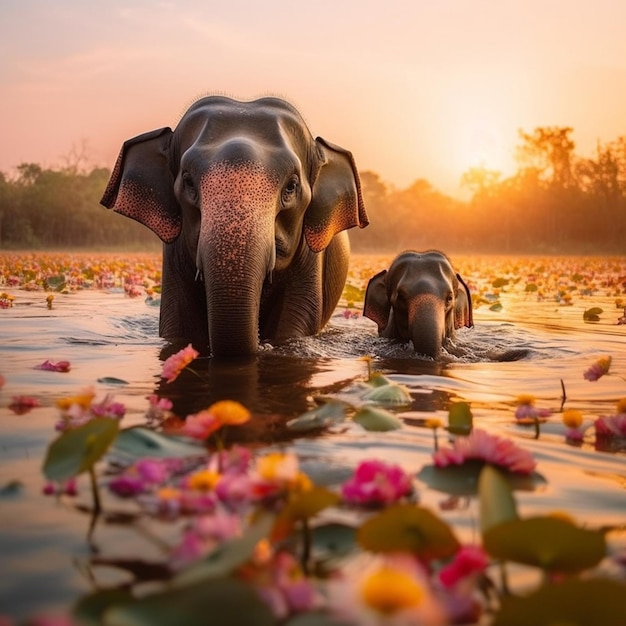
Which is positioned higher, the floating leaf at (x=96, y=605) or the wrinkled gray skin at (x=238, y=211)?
the wrinkled gray skin at (x=238, y=211)

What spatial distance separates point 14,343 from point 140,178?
4.78ft

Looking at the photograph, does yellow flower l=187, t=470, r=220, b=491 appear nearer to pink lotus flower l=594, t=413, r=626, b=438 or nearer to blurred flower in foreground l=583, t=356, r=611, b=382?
pink lotus flower l=594, t=413, r=626, b=438

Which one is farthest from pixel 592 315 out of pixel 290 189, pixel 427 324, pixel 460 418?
pixel 460 418

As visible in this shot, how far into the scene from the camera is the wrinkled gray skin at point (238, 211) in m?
5.12

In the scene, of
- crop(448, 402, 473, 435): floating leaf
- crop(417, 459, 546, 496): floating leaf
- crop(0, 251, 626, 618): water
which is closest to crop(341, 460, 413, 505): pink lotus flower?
crop(0, 251, 626, 618): water

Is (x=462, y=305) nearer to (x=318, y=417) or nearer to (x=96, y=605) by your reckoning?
(x=318, y=417)

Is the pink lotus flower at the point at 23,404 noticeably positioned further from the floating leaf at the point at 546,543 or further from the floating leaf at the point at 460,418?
the floating leaf at the point at 546,543

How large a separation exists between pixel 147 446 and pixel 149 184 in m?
4.15

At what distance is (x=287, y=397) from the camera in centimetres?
406

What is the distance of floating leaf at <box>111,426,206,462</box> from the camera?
2.44 metres

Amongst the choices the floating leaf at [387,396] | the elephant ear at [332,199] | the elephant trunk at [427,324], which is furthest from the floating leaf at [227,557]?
the elephant ear at [332,199]

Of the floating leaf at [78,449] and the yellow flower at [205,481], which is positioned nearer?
the yellow flower at [205,481]

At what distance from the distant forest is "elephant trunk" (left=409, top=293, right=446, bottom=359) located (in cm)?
4723

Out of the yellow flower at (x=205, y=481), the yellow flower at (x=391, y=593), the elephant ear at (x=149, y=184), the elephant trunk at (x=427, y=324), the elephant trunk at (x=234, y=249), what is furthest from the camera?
the elephant ear at (x=149, y=184)
